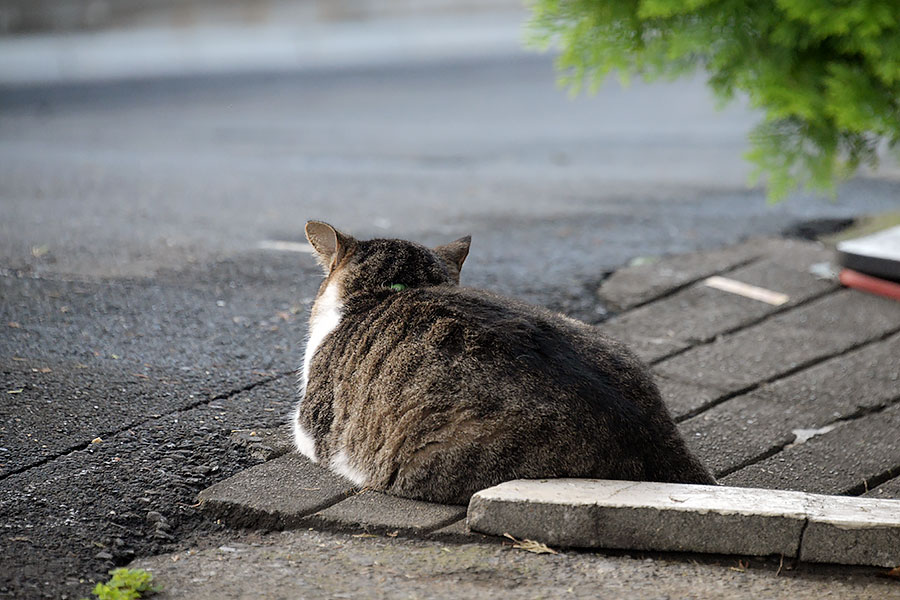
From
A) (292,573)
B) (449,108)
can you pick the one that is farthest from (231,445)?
(449,108)

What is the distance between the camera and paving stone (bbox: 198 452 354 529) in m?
3.42

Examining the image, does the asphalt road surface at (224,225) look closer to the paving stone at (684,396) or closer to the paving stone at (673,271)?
the paving stone at (673,271)

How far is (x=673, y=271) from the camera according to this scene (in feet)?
20.8

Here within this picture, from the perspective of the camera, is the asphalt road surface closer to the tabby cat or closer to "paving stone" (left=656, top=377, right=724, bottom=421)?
the tabby cat

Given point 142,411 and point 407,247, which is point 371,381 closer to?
point 407,247

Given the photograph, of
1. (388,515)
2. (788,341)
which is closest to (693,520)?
(388,515)

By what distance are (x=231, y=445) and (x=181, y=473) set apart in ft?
0.96

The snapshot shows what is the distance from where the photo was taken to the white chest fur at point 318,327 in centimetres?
386

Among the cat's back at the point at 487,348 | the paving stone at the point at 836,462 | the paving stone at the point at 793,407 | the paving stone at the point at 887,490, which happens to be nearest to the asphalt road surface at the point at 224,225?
the cat's back at the point at 487,348

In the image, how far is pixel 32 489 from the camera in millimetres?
3439

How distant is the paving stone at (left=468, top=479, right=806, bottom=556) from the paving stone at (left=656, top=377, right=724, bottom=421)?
4.30 ft

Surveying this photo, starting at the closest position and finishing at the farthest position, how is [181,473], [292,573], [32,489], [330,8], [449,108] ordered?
A: 1. [292,573]
2. [32,489]
3. [181,473]
4. [449,108]
5. [330,8]

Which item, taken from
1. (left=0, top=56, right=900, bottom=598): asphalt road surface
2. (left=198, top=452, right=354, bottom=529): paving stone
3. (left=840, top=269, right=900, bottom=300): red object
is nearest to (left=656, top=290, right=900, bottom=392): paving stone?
(left=840, top=269, right=900, bottom=300): red object

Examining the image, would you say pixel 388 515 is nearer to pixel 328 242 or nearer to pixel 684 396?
pixel 328 242
